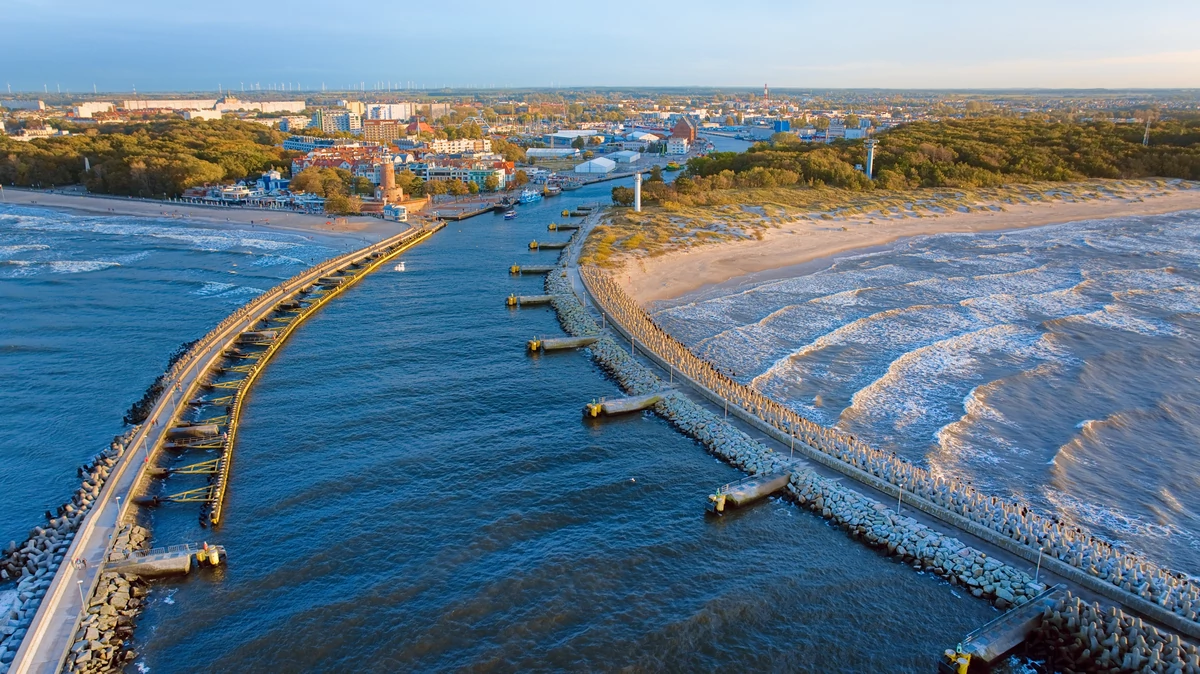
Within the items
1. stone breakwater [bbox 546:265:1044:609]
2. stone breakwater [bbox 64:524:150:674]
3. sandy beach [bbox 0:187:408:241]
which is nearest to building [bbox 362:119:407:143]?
sandy beach [bbox 0:187:408:241]

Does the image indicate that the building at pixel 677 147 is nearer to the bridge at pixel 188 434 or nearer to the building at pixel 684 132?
the building at pixel 684 132

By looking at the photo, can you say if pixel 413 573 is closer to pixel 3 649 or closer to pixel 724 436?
pixel 3 649

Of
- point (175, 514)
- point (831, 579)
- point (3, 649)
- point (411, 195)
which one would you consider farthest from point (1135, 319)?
point (411, 195)

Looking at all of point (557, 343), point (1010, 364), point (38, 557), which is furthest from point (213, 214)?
point (1010, 364)

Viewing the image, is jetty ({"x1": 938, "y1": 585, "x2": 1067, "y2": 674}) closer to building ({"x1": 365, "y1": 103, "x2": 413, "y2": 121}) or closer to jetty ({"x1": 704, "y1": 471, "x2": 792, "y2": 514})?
jetty ({"x1": 704, "y1": 471, "x2": 792, "y2": 514})

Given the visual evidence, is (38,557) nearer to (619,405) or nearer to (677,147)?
(619,405)
